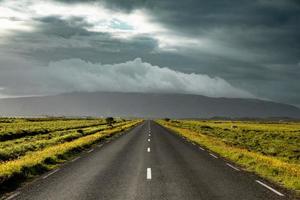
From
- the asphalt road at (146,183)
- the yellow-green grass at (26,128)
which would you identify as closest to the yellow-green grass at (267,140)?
the asphalt road at (146,183)

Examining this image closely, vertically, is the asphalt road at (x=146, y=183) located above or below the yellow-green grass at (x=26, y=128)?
above

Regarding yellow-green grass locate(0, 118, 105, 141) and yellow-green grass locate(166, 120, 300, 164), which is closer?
yellow-green grass locate(166, 120, 300, 164)

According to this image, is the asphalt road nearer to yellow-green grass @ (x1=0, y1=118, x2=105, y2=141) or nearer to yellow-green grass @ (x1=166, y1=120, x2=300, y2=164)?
yellow-green grass @ (x1=166, y1=120, x2=300, y2=164)

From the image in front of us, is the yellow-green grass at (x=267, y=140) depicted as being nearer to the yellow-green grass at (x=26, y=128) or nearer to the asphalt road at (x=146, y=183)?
the asphalt road at (x=146, y=183)

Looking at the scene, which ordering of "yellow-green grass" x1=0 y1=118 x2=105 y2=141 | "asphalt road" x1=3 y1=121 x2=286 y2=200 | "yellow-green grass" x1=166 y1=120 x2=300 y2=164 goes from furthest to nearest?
"yellow-green grass" x1=0 y1=118 x2=105 y2=141 → "yellow-green grass" x1=166 y1=120 x2=300 y2=164 → "asphalt road" x1=3 y1=121 x2=286 y2=200

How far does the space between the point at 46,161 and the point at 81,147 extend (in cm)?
886

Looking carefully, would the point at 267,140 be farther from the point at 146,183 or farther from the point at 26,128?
the point at 146,183

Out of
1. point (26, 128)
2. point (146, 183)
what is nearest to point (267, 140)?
point (26, 128)

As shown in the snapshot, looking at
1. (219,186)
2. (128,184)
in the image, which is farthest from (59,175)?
(219,186)

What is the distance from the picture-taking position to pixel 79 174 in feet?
49.9

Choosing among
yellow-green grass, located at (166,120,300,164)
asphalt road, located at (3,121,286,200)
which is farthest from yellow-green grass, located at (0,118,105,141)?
asphalt road, located at (3,121,286,200)

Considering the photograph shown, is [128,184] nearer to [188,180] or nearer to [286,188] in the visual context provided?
[188,180]

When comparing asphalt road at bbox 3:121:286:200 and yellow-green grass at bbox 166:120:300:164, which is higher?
asphalt road at bbox 3:121:286:200

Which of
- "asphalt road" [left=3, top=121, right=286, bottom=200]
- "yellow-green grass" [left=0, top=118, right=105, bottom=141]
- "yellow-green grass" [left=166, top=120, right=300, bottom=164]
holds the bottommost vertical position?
"yellow-green grass" [left=166, top=120, right=300, bottom=164]
